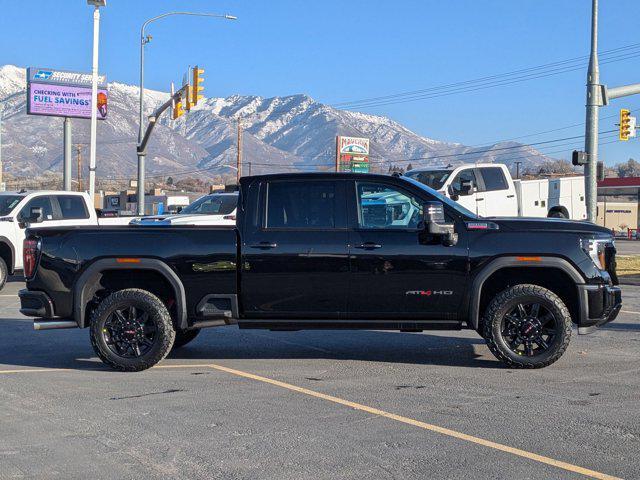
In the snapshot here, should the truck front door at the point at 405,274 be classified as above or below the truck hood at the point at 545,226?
below

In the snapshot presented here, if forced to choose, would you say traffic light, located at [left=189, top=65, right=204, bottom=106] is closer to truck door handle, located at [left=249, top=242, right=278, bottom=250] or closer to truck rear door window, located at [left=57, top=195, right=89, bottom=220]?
truck rear door window, located at [left=57, top=195, right=89, bottom=220]

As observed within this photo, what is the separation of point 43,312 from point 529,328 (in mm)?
5014

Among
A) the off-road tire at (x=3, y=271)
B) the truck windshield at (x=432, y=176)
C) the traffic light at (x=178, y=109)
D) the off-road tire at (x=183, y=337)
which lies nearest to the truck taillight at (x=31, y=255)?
the off-road tire at (x=183, y=337)

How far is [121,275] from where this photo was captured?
895 cm

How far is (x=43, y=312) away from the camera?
869 centimetres

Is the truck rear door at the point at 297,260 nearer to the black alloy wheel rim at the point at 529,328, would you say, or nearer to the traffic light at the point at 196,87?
the black alloy wheel rim at the point at 529,328

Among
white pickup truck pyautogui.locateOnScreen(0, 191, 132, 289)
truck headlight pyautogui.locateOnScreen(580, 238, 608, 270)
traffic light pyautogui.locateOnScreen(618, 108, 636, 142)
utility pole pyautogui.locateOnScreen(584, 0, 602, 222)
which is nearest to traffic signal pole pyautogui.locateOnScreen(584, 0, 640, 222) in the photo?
utility pole pyautogui.locateOnScreen(584, 0, 602, 222)

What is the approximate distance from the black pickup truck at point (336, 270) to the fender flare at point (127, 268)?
0.04 feet

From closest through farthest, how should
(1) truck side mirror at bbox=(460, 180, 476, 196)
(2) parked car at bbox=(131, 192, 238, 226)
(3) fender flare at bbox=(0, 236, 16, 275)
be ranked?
1. (3) fender flare at bbox=(0, 236, 16, 275)
2. (2) parked car at bbox=(131, 192, 238, 226)
3. (1) truck side mirror at bbox=(460, 180, 476, 196)

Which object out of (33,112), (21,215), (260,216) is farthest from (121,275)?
(33,112)

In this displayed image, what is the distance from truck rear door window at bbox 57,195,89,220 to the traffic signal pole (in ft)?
43.8

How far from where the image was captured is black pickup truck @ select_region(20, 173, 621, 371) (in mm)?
8477

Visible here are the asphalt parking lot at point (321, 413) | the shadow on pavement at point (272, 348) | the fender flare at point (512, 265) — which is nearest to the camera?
the asphalt parking lot at point (321, 413)

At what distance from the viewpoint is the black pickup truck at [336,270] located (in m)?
8.48
